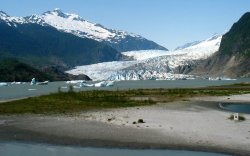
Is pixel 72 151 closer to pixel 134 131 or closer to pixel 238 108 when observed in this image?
pixel 134 131

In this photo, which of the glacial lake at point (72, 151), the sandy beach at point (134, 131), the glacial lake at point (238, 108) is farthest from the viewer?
the glacial lake at point (238, 108)

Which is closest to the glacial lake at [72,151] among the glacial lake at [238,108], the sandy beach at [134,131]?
the sandy beach at [134,131]

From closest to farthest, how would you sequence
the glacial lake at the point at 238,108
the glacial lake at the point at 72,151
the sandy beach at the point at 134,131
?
the glacial lake at the point at 72,151, the sandy beach at the point at 134,131, the glacial lake at the point at 238,108

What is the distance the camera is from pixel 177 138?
29.2 m

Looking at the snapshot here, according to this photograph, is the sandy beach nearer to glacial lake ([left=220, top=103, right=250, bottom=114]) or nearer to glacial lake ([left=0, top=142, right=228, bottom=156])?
glacial lake ([left=0, top=142, right=228, bottom=156])

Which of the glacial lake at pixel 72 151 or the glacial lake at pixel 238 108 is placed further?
the glacial lake at pixel 238 108

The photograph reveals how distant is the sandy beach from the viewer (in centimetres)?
2723

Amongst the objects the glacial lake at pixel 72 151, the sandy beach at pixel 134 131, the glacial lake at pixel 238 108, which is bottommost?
the glacial lake at pixel 72 151

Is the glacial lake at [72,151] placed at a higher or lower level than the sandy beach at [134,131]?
lower

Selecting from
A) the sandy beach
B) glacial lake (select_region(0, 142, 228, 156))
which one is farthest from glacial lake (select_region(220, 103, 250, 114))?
glacial lake (select_region(0, 142, 228, 156))

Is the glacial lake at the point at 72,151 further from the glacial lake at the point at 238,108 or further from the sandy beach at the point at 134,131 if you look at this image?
the glacial lake at the point at 238,108

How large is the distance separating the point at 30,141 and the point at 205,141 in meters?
11.0

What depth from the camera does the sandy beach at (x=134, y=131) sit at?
27.2m

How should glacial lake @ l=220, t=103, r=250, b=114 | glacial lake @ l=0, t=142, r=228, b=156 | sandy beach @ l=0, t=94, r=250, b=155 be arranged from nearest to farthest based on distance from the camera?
glacial lake @ l=0, t=142, r=228, b=156 → sandy beach @ l=0, t=94, r=250, b=155 → glacial lake @ l=220, t=103, r=250, b=114
